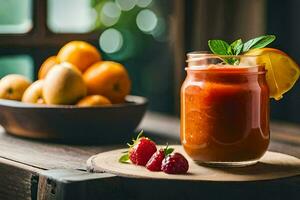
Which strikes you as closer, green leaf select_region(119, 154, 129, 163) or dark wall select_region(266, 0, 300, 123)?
Answer: green leaf select_region(119, 154, 129, 163)

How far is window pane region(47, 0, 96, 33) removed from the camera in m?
3.30

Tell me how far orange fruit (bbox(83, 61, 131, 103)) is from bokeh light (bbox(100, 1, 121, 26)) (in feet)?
5.50

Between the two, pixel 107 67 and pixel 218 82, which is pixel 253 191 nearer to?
pixel 218 82

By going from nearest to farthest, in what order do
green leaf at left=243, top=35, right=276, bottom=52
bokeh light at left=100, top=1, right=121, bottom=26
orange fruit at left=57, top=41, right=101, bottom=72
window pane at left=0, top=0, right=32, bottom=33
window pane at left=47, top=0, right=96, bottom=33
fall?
green leaf at left=243, top=35, right=276, bottom=52, orange fruit at left=57, top=41, right=101, bottom=72, window pane at left=0, top=0, right=32, bottom=33, window pane at left=47, top=0, right=96, bottom=33, bokeh light at left=100, top=1, right=121, bottom=26

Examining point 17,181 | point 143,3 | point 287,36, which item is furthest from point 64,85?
point 287,36

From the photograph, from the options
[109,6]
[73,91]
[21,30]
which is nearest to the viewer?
[73,91]

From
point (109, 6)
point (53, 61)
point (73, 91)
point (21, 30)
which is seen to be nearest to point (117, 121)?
point (73, 91)

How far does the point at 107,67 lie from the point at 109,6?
175cm

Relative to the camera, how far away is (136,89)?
3.69 meters

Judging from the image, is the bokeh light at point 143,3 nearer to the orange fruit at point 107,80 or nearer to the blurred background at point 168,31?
the blurred background at point 168,31

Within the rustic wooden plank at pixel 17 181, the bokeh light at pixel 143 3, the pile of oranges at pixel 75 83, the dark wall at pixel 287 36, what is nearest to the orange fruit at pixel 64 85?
the pile of oranges at pixel 75 83

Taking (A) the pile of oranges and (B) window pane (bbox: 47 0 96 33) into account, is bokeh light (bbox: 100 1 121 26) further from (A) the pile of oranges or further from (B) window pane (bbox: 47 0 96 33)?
(A) the pile of oranges

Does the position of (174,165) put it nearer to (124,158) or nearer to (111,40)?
(124,158)

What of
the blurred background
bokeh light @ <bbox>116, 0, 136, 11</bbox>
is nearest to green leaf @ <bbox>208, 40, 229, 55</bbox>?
the blurred background
